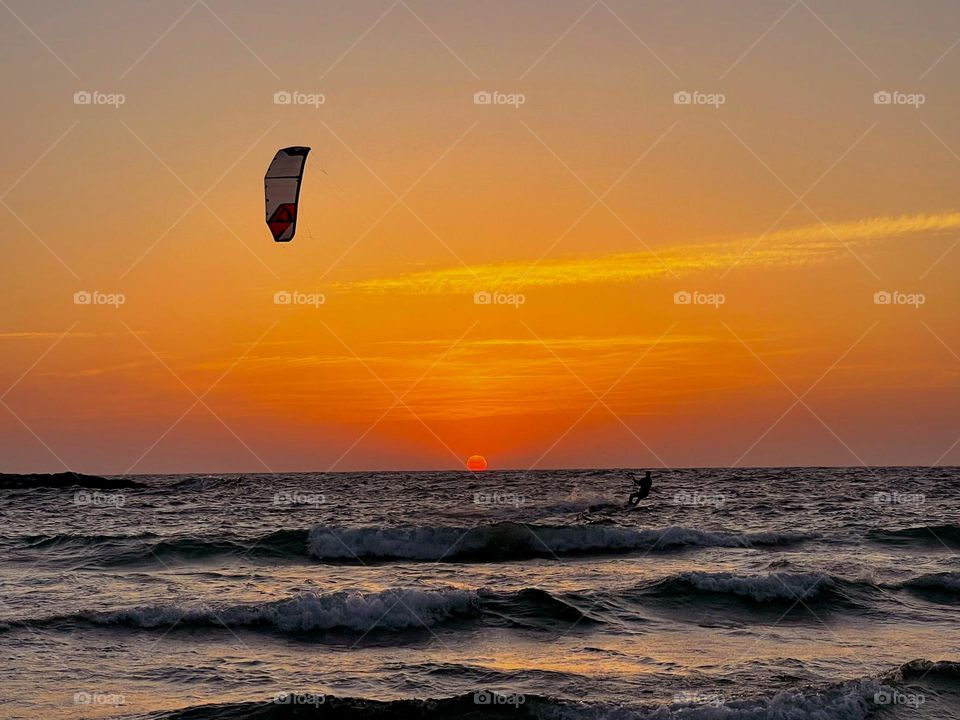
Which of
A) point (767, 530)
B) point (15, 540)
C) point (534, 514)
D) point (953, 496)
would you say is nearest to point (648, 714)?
point (767, 530)

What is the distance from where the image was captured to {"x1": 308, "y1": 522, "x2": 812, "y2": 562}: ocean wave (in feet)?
88.1

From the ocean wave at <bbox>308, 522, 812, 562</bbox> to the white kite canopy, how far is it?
36.9 feet

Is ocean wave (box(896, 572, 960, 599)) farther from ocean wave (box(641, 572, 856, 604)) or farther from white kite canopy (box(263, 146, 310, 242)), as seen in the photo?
white kite canopy (box(263, 146, 310, 242))

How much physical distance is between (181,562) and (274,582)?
4.67 metres

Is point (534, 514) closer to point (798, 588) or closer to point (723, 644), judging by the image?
point (798, 588)

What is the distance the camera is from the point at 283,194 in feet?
59.2

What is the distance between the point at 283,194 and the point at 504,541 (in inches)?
543

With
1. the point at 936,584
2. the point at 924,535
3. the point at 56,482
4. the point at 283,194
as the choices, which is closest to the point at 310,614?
the point at 283,194

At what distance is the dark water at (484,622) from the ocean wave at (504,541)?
0.37ft

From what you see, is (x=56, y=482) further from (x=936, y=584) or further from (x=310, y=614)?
(x=936, y=584)

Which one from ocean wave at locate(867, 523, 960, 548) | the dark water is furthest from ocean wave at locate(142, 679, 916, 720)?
ocean wave at locate(867, 523, 960, 548)

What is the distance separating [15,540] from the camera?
1169 inches

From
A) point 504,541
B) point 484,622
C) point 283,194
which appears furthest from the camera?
point 504,541

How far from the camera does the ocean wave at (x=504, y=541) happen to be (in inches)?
1057
